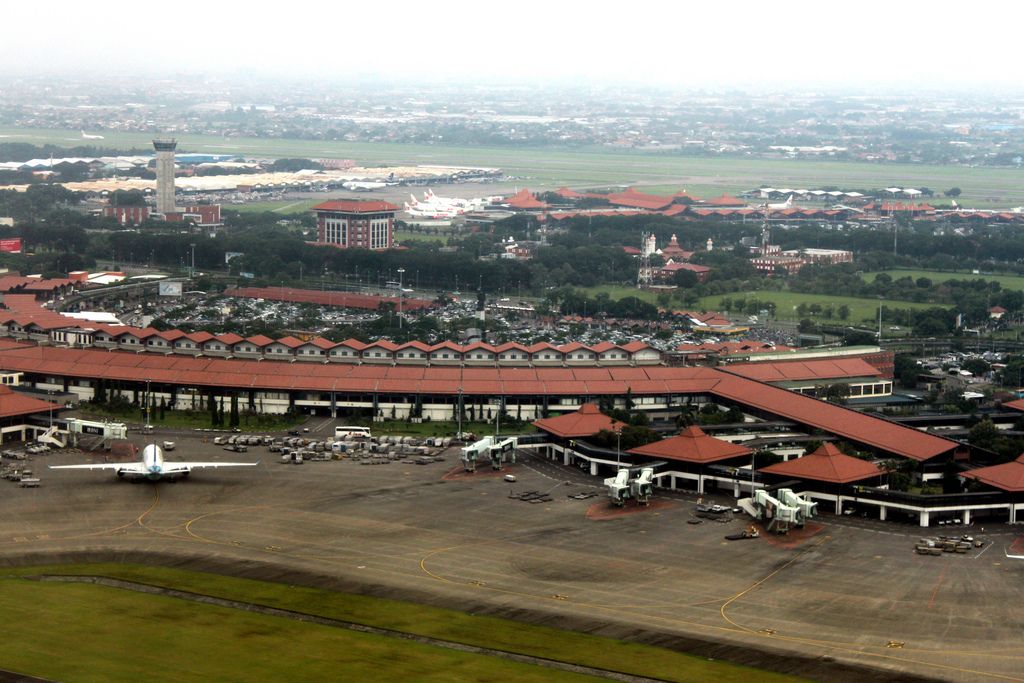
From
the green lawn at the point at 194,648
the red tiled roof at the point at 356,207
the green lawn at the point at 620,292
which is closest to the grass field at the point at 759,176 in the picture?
the red tiled roof at the point at 356,207

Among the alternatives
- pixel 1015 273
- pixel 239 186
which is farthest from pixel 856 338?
pixel 239 186

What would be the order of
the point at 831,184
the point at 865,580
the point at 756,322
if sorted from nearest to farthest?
the point at 865,580
the point at 756,322
the point at 831,184

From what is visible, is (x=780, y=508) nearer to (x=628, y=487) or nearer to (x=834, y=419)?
(x=628, y=487)

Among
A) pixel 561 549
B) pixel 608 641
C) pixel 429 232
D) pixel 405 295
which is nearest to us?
pixel 608 641

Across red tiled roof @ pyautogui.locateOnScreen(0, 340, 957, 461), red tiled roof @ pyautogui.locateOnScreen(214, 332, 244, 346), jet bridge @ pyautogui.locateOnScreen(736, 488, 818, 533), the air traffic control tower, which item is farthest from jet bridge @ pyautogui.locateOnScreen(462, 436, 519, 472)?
the air traffic control tower

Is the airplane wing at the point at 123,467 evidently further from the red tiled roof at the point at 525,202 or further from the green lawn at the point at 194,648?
the red tiled roof at the point at 525,202

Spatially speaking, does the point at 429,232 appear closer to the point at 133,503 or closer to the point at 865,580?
the point at 133,503
